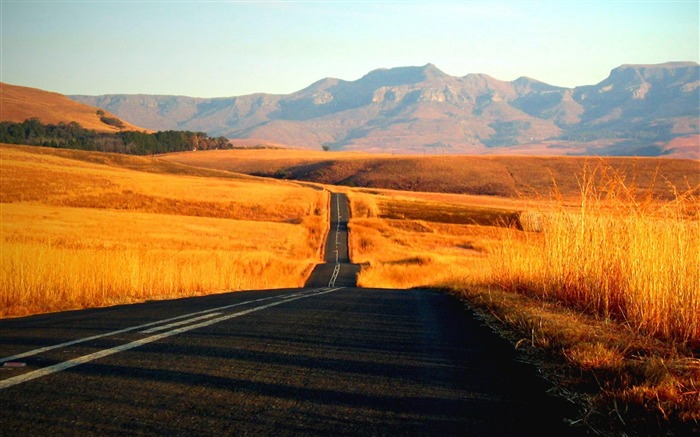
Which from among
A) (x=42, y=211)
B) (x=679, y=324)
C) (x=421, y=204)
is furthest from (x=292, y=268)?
(x=421, y=204)

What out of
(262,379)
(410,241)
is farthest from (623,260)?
(410,241)

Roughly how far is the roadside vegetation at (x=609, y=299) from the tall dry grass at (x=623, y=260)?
0.06 ft

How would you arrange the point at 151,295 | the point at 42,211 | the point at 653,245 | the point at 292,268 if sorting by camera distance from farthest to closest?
the point at 42,211
the point at 292,268
the point at 151,295
the point at 653,245

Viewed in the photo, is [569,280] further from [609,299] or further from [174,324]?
[174,324]

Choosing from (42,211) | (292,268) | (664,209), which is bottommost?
(292,268)

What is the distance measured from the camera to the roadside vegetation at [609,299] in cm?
498

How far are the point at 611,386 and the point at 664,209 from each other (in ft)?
16.5

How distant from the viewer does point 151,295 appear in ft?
50.3

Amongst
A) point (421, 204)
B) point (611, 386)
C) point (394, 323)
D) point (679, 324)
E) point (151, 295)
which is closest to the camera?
point (611, 386)

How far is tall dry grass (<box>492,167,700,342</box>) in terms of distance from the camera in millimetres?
7531

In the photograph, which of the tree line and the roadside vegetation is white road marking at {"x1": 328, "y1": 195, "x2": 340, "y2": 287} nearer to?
the roadside vegetation

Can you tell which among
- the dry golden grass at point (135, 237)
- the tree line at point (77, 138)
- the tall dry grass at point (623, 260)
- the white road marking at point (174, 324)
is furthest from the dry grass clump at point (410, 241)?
the tree line at point (77, 138)

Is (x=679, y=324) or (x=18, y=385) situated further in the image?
(x=679, y=324)

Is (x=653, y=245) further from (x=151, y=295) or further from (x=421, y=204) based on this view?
(x=421, y=204)
